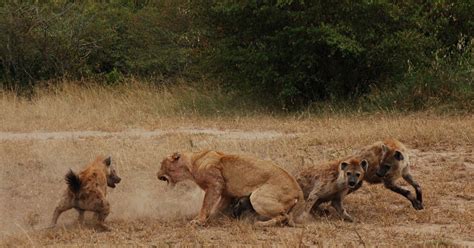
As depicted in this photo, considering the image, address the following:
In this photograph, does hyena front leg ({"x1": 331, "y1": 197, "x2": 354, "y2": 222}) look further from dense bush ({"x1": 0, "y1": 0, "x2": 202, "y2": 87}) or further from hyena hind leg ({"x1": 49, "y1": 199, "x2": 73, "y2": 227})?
dense bush ({"x1": 0, "y1": 0, "x2": 202, "y2": 87})

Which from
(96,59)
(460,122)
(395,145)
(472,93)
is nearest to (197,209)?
(395,145)

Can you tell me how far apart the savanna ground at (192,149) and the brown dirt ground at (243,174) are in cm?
1

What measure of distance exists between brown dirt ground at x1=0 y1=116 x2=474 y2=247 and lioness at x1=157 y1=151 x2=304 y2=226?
20 centimetres

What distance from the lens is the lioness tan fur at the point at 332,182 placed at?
7984 millimetres

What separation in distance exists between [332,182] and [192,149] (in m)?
4.05

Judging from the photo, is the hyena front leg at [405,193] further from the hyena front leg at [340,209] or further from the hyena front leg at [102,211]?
the hyena front leg at [102,211]

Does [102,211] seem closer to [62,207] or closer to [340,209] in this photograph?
[62,207]

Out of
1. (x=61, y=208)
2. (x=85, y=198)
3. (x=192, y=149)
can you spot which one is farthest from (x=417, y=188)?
(x=192, y=149)

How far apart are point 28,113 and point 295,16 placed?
635 cm

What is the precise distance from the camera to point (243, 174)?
26.4 ft

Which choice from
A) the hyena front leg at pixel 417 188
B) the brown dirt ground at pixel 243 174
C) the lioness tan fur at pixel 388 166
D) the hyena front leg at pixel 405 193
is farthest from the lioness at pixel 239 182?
the hyena front leg at pixel 417 188

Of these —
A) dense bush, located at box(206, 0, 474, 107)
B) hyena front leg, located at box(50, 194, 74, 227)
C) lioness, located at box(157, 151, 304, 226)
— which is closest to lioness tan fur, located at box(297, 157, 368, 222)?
lioness, located at box(157, 151, 304, 226)

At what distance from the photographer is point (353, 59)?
18.5 m

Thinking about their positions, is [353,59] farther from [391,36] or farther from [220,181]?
[220,181]
